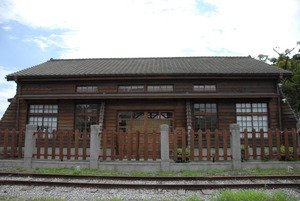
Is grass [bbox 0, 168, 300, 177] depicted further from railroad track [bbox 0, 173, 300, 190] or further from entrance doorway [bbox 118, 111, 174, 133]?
entrance doorway [bbox 118, 111, 174, 133]

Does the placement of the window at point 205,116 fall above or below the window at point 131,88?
below

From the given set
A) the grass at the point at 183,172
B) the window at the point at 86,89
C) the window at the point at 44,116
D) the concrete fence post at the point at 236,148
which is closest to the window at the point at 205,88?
the concrete fence post at the point at 236,148

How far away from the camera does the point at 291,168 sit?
26.9ft

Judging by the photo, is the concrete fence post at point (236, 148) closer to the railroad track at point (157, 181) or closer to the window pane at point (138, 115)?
the railroad track at point (157, 181)

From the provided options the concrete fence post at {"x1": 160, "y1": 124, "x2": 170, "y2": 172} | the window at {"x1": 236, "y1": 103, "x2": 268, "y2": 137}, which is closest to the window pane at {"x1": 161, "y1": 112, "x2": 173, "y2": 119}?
the window at {"x1": 236, "y1": 103, "x2": 268, "y2": 137}

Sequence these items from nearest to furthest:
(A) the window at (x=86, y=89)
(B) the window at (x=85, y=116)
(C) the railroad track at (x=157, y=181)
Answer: (C) the railroad track at (x=157, y=181) < (B) the window at (x=85, y=116) < (A) the window at (x=86, y=89)

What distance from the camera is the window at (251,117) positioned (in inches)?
505

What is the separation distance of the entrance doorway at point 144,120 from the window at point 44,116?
14.2 feet

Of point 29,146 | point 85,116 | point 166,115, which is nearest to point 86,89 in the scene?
point 85,116


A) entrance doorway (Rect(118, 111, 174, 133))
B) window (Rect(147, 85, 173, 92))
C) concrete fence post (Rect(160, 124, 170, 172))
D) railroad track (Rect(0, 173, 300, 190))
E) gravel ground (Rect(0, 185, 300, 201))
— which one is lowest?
gravel ground (Rect(0, 185, 300, 201))

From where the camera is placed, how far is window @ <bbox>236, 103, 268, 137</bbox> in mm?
12820

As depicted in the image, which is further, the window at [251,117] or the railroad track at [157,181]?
the window at [251,117]

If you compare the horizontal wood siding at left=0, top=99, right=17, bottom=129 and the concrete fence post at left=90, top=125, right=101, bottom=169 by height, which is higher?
the horizontal wood siding at left=0, top=99, right=17, bottom=129

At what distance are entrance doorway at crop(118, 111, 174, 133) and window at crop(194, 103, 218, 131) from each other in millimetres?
1532
